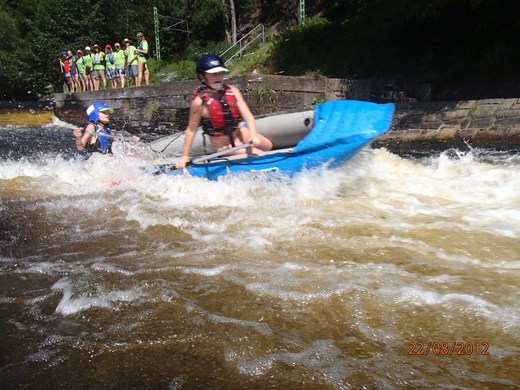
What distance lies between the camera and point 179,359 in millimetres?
2262

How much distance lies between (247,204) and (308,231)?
3.57ft

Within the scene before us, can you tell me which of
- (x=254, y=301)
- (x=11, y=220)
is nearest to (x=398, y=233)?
(x=254, y=301)

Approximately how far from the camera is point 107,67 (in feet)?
56.7

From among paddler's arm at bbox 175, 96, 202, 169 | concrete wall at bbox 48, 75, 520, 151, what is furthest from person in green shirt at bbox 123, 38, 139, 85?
paddler's arm at bbox 175, 96, 202, 169

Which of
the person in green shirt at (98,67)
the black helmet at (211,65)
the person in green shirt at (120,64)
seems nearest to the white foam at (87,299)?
the black helmet at (211,65)

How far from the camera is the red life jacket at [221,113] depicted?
5.14m

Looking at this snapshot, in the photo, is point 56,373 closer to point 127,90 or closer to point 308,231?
point 308,231

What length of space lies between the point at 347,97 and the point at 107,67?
399 inches

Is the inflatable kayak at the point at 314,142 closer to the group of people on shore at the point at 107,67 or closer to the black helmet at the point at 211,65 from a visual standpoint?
the black helmet at the point at 211,65

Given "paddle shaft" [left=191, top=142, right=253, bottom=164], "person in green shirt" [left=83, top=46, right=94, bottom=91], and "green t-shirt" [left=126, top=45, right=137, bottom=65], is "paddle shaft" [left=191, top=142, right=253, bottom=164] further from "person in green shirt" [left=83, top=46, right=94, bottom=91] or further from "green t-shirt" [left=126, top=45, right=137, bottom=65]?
"person in green shirt" [left=83, top=46, right=94, bottom=91]

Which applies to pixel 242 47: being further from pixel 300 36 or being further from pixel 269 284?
pixel 269 284
